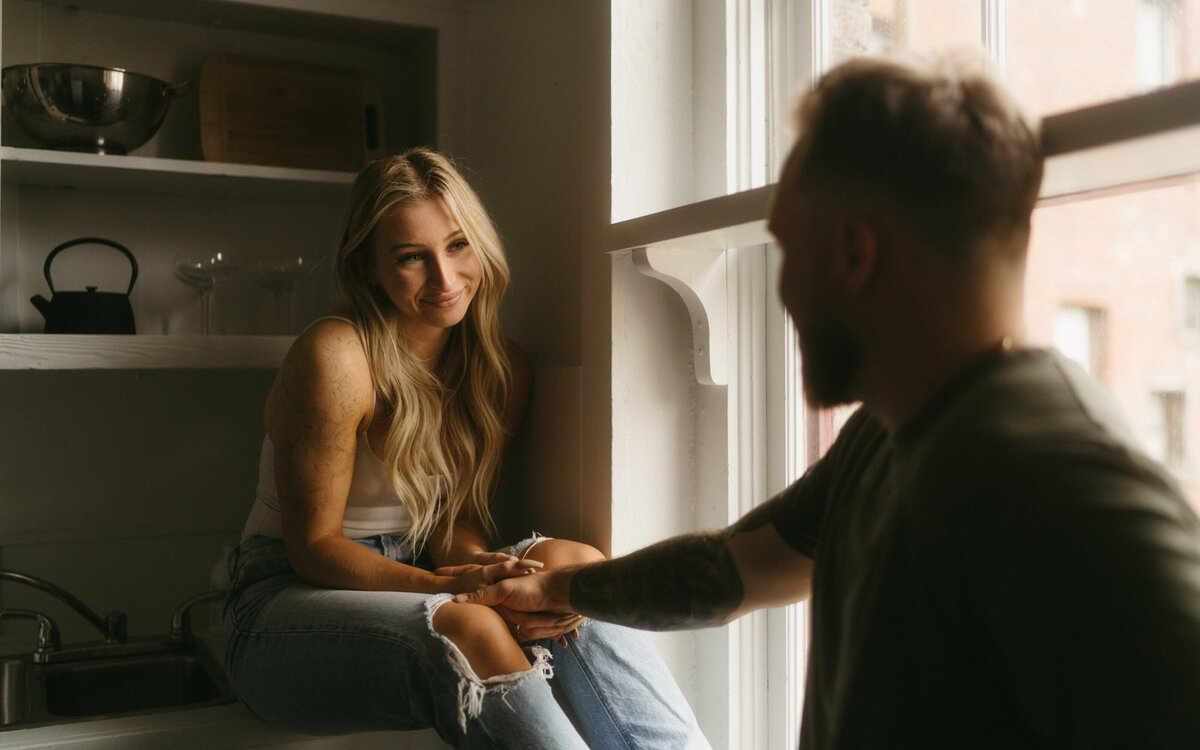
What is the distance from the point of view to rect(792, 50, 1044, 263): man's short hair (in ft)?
2.09

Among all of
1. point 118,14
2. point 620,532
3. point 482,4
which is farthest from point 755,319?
point 118,14

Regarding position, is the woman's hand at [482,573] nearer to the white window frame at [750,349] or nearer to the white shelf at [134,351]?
the white window frame at [750,349]

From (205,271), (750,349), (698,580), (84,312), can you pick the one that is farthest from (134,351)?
(698,580)

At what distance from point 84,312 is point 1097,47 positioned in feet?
5.75

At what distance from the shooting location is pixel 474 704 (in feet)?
3.70

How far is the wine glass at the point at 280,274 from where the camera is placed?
2.04 m

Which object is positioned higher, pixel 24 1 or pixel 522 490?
pixel 24 1

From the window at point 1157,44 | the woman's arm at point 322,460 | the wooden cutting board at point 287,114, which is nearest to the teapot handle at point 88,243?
the wooden cutting board at point 287,114

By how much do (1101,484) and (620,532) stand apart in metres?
1.04

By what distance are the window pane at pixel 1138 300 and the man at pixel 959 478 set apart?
1.03 feet

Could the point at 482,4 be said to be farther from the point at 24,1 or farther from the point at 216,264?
the point at 24,1

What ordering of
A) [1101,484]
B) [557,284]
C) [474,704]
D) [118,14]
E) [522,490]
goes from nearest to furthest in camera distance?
1. [1101,484]
2. [474,704]
3. [557,284]
4. [522,490]
5. [118,14]

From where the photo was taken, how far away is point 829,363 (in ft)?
2.39

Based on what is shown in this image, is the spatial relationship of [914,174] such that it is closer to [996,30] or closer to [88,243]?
[996,30]
